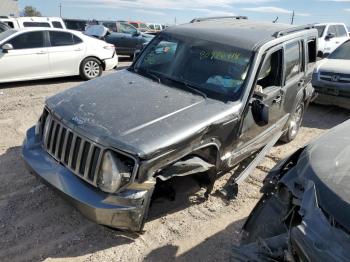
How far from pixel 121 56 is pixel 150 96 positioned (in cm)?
1280

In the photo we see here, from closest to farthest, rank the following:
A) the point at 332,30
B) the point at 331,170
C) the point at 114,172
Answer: the point at 331,170
the point at 114,172
the point at 332,30

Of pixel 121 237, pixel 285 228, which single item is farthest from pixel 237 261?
pixel 121 237

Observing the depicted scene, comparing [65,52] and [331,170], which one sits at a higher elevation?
[331,170]

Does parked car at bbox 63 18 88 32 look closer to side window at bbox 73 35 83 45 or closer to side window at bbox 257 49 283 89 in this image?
side window at bbox 73 35 83 45

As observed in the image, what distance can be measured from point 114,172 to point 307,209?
160 cm

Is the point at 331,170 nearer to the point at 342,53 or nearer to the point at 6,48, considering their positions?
the point at 342,53

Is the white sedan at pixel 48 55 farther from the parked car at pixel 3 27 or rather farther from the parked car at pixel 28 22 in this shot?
the parked car at pixel 28 22

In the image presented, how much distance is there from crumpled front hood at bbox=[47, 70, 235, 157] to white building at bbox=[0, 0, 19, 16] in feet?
142

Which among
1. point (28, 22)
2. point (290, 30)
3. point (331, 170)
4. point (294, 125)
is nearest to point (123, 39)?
point (28, 22)

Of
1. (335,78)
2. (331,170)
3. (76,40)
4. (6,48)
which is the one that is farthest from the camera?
(76,40)

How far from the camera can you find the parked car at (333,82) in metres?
7.96

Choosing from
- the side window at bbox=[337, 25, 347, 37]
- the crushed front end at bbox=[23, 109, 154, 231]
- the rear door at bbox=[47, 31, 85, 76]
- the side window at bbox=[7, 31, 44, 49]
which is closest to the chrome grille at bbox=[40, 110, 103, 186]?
the crushed front end at bbox=[23, 109, 154, 231]

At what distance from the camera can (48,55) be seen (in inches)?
370

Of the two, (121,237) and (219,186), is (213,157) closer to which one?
(219,186)
